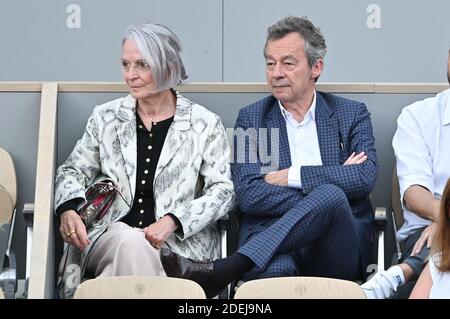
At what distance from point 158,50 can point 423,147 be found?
3.64 ft

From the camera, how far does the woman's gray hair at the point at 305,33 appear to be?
574 cm

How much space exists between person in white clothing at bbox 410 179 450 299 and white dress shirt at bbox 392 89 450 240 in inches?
32.7

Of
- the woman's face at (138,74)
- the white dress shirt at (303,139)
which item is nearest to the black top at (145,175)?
the woman's face at (138,74)

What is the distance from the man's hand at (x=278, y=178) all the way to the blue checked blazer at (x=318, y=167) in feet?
0.09

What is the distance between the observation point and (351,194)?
5.47m

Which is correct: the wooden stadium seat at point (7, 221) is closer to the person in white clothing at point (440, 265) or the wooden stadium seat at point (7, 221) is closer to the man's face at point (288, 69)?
the man's face at point (288, 69)

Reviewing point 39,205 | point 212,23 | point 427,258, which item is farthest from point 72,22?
point 427,258

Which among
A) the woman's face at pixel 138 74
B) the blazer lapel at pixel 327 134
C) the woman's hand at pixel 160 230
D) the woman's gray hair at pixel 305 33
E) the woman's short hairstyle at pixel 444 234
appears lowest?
the woman's hand at pixel 160 230

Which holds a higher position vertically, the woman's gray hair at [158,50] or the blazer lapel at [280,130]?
the woman's gray hair at [158,50]

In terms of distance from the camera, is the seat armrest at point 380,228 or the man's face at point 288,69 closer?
the seat armrest at point 380,228

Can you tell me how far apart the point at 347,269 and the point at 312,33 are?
102 cm

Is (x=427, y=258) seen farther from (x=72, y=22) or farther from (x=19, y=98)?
(x=72, y=22)

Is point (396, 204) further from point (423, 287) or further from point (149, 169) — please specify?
point (423, 287)
